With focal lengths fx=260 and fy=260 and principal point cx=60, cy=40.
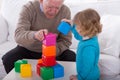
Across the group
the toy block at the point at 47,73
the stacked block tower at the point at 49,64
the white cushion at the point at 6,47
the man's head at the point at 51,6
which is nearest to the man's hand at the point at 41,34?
the stacked block tower at the point at 49,64

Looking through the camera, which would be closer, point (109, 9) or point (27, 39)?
point (27, 39)

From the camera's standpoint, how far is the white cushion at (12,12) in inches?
100

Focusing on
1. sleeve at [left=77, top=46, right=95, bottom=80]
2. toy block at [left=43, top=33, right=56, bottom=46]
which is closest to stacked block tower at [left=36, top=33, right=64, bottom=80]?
toy block at [left=43, top=33, right=56, bottom=46]

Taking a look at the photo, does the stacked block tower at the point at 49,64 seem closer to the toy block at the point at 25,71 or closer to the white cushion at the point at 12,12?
the toy block at the point at 25,71

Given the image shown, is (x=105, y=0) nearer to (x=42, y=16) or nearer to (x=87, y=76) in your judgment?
(x=42, y=16)

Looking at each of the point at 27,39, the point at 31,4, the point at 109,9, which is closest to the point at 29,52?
the point at 27,39

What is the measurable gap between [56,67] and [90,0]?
126 cm

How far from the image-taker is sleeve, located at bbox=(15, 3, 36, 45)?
1.78 meters

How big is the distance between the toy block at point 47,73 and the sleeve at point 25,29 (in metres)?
0.30

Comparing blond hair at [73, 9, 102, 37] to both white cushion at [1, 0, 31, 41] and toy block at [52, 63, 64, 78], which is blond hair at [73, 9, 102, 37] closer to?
toy block at [52, 63, 64, 78]

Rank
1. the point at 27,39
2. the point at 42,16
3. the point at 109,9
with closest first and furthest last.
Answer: the point at 27,39, the point at 42,16, the point at 109,9

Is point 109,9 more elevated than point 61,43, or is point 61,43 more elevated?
point 109,9

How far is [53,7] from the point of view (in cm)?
185

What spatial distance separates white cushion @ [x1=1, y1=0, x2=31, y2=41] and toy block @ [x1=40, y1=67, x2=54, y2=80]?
1108 millimetres
